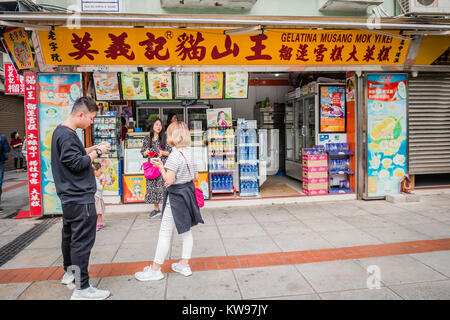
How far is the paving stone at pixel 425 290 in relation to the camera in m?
3.31

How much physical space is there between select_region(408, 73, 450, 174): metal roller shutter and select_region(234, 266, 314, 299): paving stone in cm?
550

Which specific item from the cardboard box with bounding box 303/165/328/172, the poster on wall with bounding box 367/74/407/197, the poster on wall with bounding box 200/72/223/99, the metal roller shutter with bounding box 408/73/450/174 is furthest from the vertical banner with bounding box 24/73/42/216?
the metal roller shutter with bounding box 408/73/450/174

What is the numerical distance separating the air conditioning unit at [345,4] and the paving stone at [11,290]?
680cm

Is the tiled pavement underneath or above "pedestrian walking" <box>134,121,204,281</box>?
underneath

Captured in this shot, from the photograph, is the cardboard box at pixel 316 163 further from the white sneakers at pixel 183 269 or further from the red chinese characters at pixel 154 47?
the white sneakers at pixel 183 269

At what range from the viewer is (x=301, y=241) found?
5.09m

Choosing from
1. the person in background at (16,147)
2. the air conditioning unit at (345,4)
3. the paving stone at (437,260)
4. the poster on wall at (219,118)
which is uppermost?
the air conditioning unit at (345,4)

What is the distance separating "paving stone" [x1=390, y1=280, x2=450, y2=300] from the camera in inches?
130

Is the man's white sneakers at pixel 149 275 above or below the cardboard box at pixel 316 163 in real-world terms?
below

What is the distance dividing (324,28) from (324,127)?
8.82ft

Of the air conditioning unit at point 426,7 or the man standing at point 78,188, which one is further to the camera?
the air conditioning unit at point 426,7

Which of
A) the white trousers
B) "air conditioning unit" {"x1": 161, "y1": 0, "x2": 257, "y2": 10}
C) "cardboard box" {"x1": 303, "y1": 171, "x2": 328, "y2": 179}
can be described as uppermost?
"air conditioning unit" {"x1": 161, "y1": 0, "x2": 257, "y2": 10}

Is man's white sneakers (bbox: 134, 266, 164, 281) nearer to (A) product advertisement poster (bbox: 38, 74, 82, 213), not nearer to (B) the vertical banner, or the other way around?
(A) product advertisement poster (bbox: 38, 74, 82, 213)

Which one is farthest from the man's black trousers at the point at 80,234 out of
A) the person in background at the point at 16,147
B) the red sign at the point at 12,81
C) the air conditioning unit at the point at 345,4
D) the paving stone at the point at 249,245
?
the person in background at the point at 16,147
